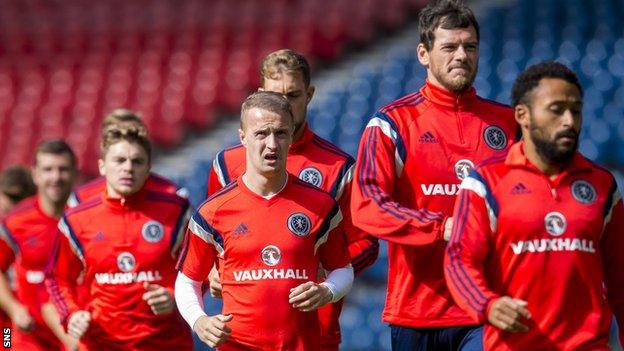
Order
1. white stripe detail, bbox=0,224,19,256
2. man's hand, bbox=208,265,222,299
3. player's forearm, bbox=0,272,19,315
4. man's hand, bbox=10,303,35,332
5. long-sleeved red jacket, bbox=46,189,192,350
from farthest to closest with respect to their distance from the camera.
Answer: white stripe detail, bbox=0,224,19,256 → player's forearm, bbox=0,272,19,315 → man's hand, bbox=10,303,35,332 → long-sleeved red jacket, bbox=46,189,192,350 → man's hand, bbox=208,265,222,299

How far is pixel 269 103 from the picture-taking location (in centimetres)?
600

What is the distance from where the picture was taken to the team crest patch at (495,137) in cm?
621

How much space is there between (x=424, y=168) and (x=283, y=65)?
3.41ft

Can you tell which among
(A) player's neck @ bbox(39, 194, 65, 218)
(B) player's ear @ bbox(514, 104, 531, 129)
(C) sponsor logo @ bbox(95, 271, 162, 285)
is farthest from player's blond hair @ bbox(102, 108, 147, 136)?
(B) player's ear @ bbox(514, 104, 531, 129)

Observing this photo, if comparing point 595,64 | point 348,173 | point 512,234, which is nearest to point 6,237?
point 348,173

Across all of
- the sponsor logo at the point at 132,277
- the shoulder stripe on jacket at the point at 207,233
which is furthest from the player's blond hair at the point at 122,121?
the shoulder stripe on jacket at the point at 207,233

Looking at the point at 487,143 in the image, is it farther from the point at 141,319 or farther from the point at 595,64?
the point at 595,64

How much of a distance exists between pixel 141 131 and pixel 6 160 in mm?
10186

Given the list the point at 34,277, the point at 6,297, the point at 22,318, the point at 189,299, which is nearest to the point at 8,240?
the point at 34,277

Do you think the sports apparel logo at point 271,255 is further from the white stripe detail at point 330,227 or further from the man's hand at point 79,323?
the man's hand at point 79,323

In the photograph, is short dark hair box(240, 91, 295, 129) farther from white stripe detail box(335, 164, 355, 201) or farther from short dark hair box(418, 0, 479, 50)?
white stripe detail box(335, 164, 355, 201)

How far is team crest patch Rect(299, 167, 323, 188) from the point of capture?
6871mm

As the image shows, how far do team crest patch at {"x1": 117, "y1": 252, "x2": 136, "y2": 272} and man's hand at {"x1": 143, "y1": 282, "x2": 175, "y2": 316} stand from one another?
0.83 ft

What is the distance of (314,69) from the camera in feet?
58.6
